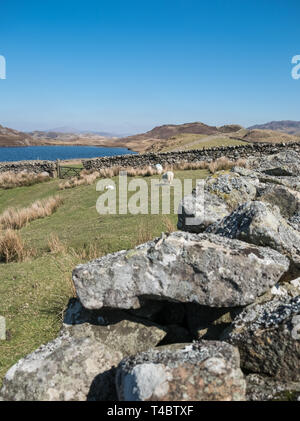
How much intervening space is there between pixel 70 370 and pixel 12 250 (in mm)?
6097

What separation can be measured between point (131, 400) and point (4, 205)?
57.6ft

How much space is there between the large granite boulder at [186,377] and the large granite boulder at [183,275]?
0.77 metres

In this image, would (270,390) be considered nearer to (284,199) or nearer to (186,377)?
(186,377)

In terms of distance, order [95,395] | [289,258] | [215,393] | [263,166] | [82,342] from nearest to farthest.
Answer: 1. [215,393]
2. [95,395]
3. [82,342]
4. [289,258]
5. [263,166]

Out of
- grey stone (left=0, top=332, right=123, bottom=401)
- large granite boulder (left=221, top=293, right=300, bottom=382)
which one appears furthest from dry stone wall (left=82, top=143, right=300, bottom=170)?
grey stone (left=0, top=332, right=123, bottom=401)

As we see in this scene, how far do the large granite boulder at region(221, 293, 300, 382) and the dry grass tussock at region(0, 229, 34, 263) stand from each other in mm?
6458

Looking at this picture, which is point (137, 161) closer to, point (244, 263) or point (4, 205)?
point (4, 205)

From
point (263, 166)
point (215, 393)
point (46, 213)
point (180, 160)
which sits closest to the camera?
point (215, 393)

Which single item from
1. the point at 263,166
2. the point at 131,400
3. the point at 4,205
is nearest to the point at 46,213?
the point at 4,205

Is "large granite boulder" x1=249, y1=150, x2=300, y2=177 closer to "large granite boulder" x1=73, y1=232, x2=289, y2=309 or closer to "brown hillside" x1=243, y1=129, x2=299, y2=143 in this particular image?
"large granite boulder" x1=73, y1=232, x2=289, y2=309

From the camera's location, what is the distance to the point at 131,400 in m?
2.66

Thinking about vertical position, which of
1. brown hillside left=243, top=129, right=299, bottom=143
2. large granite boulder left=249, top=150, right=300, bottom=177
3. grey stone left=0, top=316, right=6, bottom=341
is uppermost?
brown hillside left=243, top=129, right=299, bottom=143

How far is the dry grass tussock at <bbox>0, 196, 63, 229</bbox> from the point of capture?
1284cm

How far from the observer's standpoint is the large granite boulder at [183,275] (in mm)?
3539
